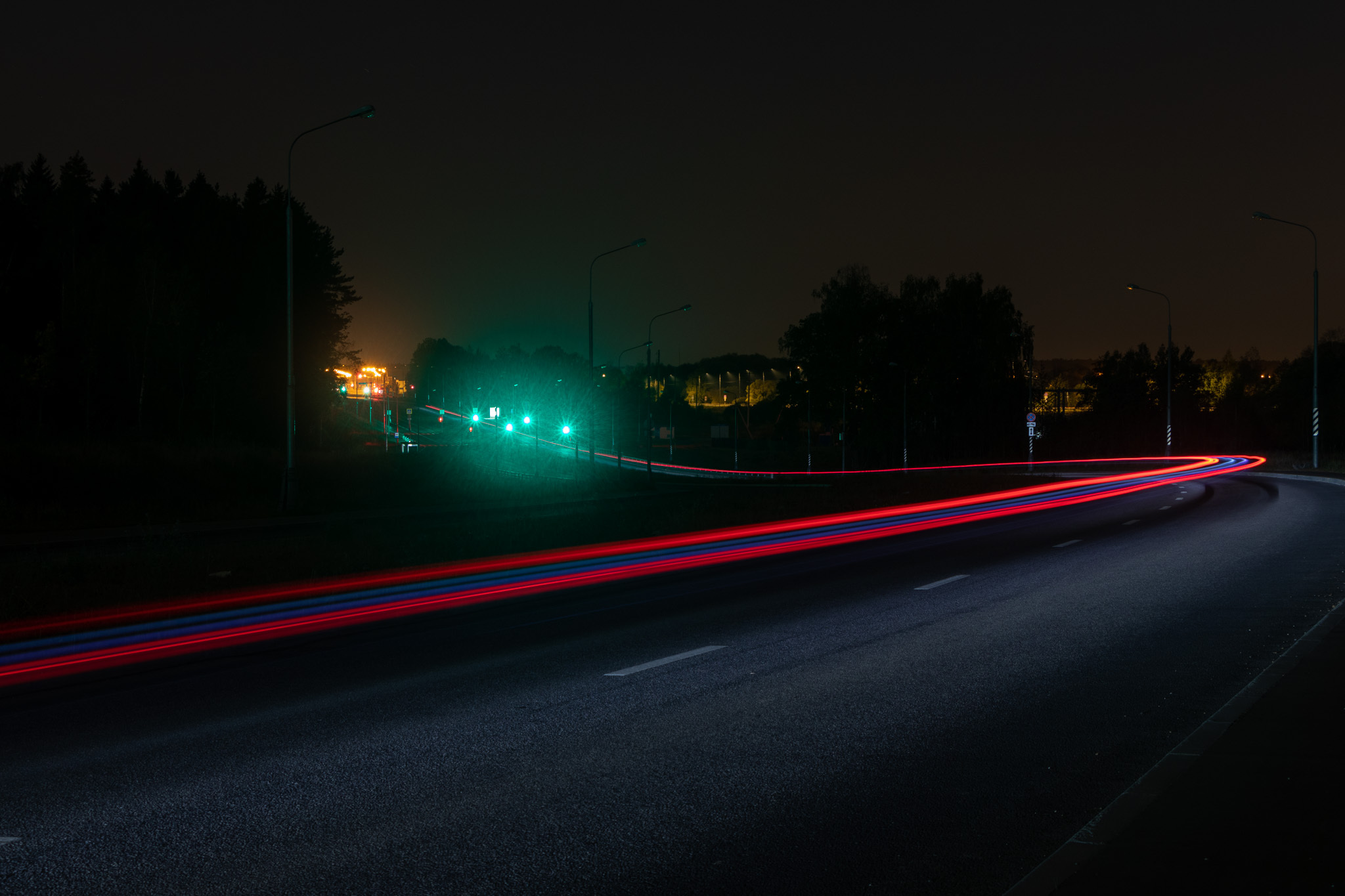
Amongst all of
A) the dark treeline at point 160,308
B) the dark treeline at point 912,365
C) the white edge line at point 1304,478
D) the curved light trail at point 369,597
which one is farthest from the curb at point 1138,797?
the dark treeline at point 912,365

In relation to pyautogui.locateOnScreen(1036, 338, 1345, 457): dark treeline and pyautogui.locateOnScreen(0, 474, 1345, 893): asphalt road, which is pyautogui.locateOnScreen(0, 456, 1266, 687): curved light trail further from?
pyautogui.locateOnScreen(1036, 338, 1345, 457): dark treeline

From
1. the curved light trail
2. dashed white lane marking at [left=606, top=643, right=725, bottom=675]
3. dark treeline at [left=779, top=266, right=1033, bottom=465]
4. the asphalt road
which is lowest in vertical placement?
the curved light trail

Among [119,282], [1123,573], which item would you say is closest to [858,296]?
[119,282]

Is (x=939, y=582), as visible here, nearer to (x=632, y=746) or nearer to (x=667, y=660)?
(x=667, y=660)

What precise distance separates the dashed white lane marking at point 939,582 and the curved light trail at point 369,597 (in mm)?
4197

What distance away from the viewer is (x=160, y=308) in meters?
70.4

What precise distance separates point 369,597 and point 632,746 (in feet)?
27.3

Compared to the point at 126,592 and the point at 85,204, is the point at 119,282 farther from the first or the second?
the point at 126,592

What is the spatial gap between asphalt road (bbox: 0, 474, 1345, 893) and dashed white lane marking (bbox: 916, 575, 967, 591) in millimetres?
1291

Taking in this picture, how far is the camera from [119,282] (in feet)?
236

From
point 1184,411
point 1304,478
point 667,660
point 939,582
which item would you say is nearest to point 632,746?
point 667,660

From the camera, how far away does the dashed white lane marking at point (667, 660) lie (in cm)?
896

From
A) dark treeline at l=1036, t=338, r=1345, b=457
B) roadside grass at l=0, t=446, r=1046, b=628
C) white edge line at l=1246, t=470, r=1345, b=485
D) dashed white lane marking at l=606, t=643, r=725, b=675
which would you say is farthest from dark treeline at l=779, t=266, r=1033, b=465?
dashed white lane marking at l=606, t=643, r=725, b=675

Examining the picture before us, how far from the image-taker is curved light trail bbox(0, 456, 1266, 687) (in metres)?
10.4
